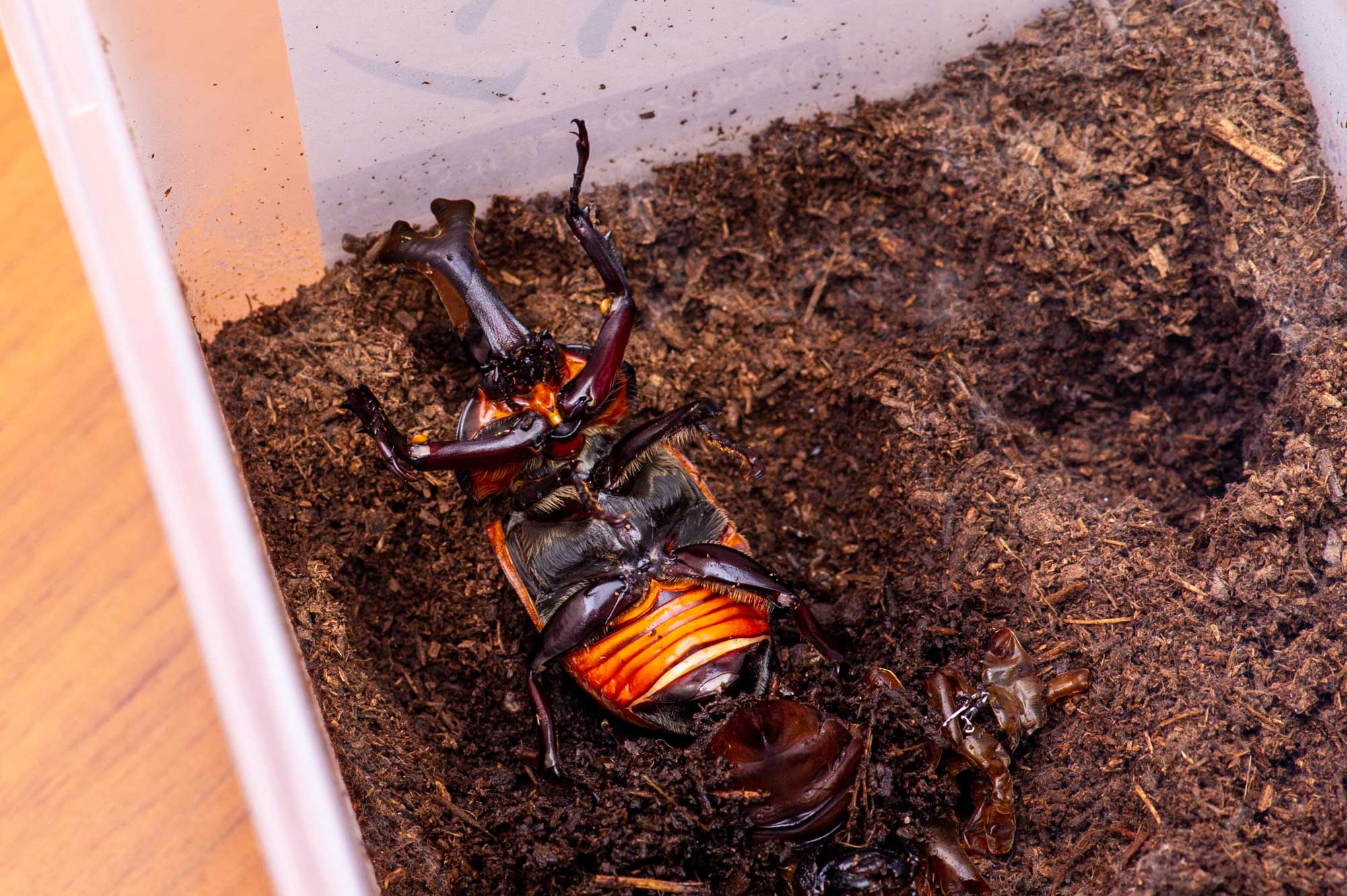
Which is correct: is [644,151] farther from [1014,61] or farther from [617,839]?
[617,839]

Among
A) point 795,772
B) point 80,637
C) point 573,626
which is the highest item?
point 80,637

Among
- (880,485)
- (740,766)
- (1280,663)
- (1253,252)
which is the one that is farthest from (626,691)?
(1253,252)

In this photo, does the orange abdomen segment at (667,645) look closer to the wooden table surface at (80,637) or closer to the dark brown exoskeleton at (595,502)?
the dark brown exoskeleton at (595,502)

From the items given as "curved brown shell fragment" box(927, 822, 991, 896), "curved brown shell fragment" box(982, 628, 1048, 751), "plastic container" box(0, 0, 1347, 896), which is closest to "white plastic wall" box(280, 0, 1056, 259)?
"plastic container" box(0, 0, 1347, 896)

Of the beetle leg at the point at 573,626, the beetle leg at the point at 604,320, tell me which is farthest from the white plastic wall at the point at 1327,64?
the beetle leg at the point at 573,626

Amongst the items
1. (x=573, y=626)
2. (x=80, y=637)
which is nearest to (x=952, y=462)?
(x=573, y=626)

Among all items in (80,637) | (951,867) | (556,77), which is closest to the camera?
(951,867)

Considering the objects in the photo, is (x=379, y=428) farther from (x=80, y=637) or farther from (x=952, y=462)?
(x=952, y=462)
